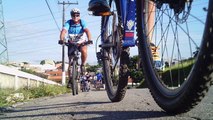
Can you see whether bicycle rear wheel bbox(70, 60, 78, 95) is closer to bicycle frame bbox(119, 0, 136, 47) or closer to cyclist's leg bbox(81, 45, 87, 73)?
cyclist's leg bbox(81, 45, 87, 73)

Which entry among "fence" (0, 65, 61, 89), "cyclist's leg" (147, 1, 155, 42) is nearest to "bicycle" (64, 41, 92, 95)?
"fence" (0, 65, 61, 89)

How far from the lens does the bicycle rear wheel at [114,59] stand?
4.54 m

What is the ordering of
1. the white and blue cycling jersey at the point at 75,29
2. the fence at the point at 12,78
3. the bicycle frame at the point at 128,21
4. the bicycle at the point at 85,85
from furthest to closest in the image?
the bicycle at the point at 85,85 → the fence at the point at 12,78 → the white and blue cycling jersey at the point at 75,29 → the bicycle frame at the point at 128,21

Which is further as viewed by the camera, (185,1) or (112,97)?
(112,97)

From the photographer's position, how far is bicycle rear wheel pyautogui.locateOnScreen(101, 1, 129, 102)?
454cm

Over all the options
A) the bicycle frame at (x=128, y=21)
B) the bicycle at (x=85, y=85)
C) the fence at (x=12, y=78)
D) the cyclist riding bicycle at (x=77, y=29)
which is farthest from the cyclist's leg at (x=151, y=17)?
the bicycle at (x=85, y=85)

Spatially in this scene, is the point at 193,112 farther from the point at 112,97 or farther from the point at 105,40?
the point at 105,40

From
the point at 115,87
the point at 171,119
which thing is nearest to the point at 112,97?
the point at 115,87

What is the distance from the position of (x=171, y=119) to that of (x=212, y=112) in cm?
55

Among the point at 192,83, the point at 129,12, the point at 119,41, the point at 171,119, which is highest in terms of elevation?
the point at 129,12

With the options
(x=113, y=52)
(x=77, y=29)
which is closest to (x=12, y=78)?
(x=77, y=29)

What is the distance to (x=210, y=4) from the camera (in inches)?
85.0

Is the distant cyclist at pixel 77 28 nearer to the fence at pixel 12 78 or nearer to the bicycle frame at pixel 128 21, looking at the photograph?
the fence at pixel 12 78

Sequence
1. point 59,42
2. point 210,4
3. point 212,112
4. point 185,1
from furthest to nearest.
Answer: point 59,42 → point 212,112 → point 185,1 → point 210,4
